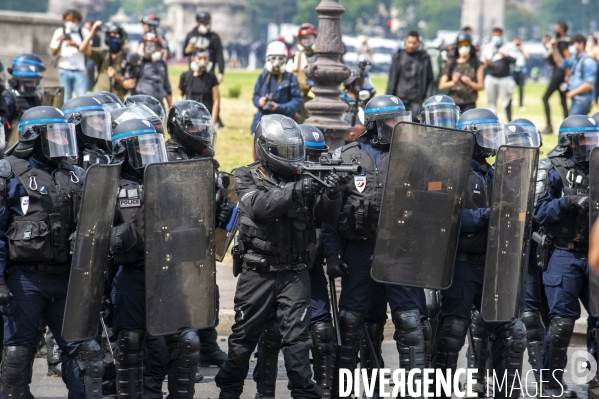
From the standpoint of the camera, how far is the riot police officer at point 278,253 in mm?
5926

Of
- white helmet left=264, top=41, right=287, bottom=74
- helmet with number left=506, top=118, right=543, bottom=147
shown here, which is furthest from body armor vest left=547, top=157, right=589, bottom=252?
white helmet left=264, top=41, right=287, bottom=74

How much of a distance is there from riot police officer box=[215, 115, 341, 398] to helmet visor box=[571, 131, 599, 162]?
70.2 inches

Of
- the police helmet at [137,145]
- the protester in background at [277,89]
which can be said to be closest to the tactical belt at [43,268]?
the police helmet at [137,145]

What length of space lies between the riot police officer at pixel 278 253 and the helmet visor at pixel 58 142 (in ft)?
3.20

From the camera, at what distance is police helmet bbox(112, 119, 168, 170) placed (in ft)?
19.3

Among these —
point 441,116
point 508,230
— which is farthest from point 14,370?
point 441,116

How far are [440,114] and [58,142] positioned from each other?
8.01ft

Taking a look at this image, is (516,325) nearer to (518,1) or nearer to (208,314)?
(208,314)

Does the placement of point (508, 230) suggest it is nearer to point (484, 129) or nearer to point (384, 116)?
point (484, 129)

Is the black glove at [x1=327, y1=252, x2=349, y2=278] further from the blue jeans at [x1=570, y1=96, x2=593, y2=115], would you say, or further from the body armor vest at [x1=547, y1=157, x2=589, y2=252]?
the blue jeans at [x1=570, y1=96, x2=593, y2=115]

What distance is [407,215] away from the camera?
6.08 metres

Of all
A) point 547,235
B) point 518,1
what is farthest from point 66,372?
point 518,1

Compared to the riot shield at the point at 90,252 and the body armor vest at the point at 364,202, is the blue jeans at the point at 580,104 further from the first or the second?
the riot shield at the point at 90,252

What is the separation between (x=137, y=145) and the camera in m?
5.90
